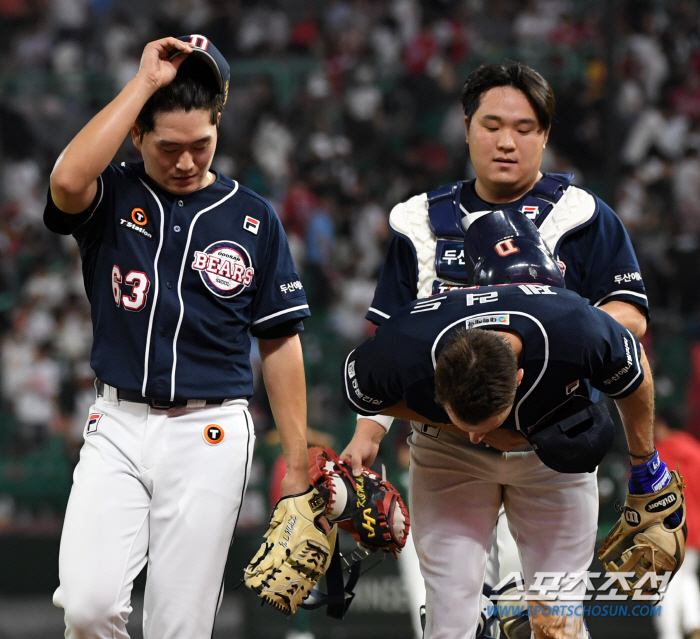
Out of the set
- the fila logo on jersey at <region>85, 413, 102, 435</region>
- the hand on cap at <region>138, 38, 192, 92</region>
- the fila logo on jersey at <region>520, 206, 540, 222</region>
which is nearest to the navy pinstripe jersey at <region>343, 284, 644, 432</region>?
the fila logo on jersey at <region>520, 206, 540, 222</region>

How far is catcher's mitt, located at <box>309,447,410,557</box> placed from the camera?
12.5ft

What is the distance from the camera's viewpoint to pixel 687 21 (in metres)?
14.3

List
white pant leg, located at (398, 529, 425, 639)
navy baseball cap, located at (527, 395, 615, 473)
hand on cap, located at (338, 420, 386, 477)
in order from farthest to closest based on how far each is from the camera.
→ white pant leg, located at (398, 529, 425, 639) < hand on cap, located at (338, 420, 386, 477) < navy baseball cap, located at (527, 395, 615, 473)

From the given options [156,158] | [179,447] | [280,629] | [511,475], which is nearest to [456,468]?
[511,475]

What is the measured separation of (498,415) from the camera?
10.2 feet

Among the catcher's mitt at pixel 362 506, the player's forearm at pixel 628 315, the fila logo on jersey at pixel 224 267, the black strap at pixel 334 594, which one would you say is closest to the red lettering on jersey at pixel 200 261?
the fila logo on jersey at pixel 224 267

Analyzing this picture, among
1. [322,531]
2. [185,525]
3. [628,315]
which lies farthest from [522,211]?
[185,525]

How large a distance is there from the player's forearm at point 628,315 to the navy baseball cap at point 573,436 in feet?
1.63

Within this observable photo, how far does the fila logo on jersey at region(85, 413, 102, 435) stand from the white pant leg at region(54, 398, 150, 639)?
0.11ft

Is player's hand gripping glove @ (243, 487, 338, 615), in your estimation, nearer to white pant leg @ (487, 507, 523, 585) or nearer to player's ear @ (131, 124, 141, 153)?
white pant leg @ (487, 507, 523, 585)

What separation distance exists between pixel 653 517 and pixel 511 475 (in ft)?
1.77

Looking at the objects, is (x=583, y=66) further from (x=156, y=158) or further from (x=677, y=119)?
(x=156, y=158)

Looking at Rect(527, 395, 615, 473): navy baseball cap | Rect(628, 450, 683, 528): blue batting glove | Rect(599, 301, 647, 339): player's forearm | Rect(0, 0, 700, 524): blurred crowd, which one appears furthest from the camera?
Rect(0, 0, 700, 524): blurred crowd

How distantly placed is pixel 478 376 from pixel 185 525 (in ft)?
3.78
